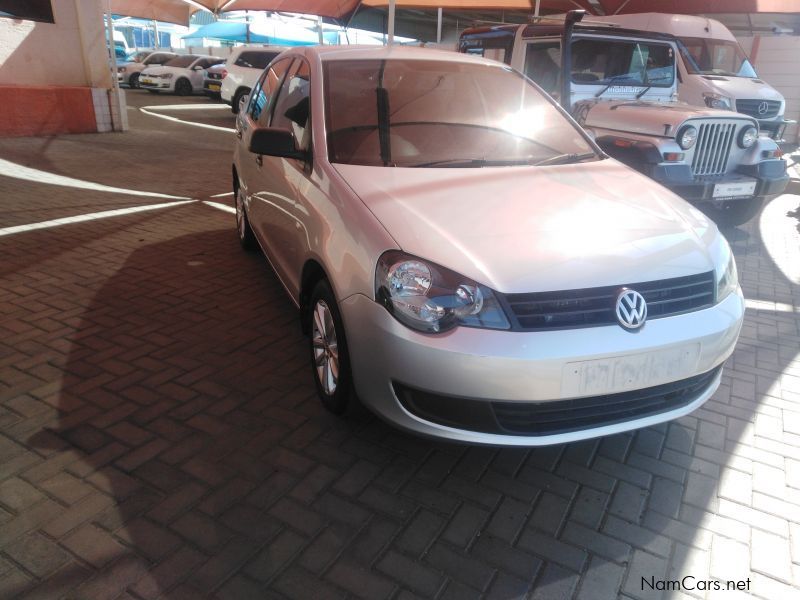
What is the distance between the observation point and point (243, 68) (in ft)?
49.1

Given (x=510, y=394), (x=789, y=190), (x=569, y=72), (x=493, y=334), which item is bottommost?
(x=789, y=190)

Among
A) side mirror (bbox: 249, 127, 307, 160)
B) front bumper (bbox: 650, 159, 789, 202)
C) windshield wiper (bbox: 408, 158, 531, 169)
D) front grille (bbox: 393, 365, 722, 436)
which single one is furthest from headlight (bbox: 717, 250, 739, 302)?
front bumper (bbox: 650, 159, 789, 202)

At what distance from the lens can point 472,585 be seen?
2027 mm

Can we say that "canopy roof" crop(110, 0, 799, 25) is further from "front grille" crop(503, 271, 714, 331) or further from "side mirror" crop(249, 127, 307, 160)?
"front grille" crop(503, 271, 714, 331)

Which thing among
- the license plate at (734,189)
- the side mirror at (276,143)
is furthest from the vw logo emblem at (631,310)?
the license plate at (734,189)

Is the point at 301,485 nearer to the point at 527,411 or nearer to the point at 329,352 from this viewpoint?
the point at 329,352

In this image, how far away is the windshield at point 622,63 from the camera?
6633 millimetres

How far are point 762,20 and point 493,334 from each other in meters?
21.5

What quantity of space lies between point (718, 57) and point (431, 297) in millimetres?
10144

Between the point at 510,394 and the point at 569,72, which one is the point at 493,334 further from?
the point at 569,72

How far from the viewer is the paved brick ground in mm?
2055

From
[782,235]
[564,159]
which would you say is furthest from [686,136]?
[564,159]

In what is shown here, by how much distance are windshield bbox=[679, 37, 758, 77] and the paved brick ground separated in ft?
24.4

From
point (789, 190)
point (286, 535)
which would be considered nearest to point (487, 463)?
point (286, 535)
